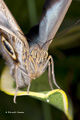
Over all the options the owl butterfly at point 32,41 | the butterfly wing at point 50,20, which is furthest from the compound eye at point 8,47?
the butterfly wing at point 50,20

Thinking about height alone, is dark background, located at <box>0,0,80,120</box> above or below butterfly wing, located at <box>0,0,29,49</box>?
below

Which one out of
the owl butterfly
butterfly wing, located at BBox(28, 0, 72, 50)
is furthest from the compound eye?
butterfly wing, located at BBox(28, 0, 72, 50)

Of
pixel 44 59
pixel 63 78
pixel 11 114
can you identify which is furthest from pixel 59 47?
pixel 11 114

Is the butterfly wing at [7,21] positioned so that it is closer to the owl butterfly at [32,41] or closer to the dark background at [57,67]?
the owl butterfly at [32,41]

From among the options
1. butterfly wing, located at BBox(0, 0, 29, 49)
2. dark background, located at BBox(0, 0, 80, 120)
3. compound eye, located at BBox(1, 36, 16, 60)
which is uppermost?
butterfly wing, located at BBox(0, 0, 29, 49)

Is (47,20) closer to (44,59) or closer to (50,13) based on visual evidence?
(50,13)

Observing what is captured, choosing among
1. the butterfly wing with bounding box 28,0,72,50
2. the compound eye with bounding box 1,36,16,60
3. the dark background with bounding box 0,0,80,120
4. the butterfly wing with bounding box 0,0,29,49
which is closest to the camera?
the butterfly wing with bounding box 0,0,29,49

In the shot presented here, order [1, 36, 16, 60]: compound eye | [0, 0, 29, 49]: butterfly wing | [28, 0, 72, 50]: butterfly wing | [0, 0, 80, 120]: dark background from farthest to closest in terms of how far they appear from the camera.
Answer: [0, 0, 80, 120]: dark background → [1, 36, 16, 60]: compound eye → [28, 0, 72, 50]: butterfly wing → [0, 0, 29, 49]: butterfly wing

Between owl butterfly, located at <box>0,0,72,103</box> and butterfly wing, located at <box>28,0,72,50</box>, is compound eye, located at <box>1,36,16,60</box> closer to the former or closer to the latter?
owl butterfly, located at <box>0,0,72,103</box>

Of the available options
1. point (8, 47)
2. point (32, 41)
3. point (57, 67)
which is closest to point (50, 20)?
point (32, 41)
